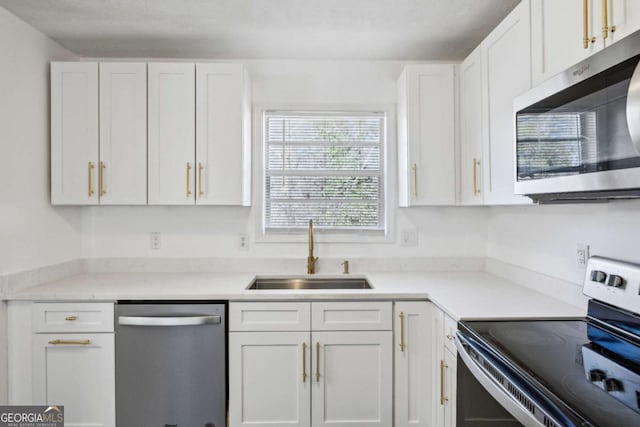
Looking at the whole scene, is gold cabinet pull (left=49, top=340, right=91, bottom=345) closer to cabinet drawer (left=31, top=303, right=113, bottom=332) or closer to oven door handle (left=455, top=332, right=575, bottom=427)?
cabinet drawer (left=31, top=303, right=113, bottom=332)

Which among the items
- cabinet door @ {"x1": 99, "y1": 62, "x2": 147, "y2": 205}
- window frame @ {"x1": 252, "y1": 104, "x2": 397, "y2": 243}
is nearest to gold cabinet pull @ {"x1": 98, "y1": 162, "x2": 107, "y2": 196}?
cabinet door @ {"x1": 99, "y1": 62, "x2": 147, "y2": 205}

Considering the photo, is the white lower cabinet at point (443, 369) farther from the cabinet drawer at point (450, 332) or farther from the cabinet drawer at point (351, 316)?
the cabinet drawer at point (351, 316)

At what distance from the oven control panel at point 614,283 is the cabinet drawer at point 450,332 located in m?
0.54

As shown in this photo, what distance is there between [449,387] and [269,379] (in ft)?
2.98

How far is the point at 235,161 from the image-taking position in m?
2.35

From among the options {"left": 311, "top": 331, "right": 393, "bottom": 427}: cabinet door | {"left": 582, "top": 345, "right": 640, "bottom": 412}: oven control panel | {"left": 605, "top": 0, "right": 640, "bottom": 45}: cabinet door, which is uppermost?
{"left": 605, "top": 0, "right": 640, "bottom": 45}: cabinet door

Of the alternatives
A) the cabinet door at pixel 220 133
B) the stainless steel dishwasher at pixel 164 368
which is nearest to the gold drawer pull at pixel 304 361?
the stainless steel dishwasher at pixel 164 368

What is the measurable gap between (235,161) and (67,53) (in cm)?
138

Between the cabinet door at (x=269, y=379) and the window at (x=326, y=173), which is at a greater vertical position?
the window at (x=326, y=173)

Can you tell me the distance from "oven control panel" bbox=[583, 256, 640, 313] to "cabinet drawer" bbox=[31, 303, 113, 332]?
7.44 ft

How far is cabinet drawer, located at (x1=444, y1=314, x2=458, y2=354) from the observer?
1687mm

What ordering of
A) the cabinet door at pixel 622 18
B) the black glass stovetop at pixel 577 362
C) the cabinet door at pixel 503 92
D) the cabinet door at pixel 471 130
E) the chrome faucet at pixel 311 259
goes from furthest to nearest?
the chrome faucet at pixel 311 259, the cabinet door at pixel 471 130, the cabinet door at pixel 503 92, the cabinet door at pixel 622 18, the black glass stovetop at pixel 577 362

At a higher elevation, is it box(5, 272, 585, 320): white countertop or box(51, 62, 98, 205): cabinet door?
box(51, 62, 98, 205): cabinet door

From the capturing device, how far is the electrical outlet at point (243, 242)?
2658 millimetres
